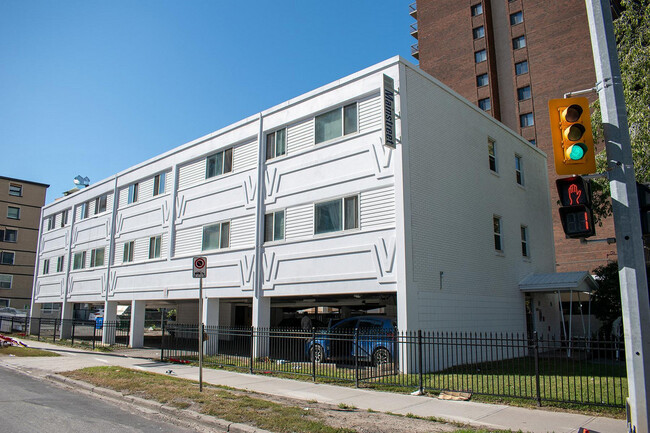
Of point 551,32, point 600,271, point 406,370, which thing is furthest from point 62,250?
point 551,32

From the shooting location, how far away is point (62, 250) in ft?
114

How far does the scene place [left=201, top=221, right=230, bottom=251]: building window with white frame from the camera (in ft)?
69.6

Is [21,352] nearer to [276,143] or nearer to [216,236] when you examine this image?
[216,236]

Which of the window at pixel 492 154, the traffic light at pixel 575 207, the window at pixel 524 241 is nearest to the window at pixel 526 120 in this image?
the window at pixel 524 241

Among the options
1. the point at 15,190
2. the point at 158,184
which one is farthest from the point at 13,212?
the point at 158,184

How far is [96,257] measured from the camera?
30.3 m

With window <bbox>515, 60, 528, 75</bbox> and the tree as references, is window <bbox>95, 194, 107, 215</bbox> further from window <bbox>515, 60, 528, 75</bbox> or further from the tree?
window <bbox>515, 60, 528, 75</bbox>

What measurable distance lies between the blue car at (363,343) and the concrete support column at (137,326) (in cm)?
1226

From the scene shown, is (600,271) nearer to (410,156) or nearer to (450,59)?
(410,156)

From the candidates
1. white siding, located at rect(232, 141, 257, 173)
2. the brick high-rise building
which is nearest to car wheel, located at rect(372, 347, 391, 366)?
white siding, located at rect(232, 141, 257, 173)

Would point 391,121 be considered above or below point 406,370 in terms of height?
above

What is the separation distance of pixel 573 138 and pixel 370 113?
10.6 m

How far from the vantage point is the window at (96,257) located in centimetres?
2989

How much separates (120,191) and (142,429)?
78.0 feet
